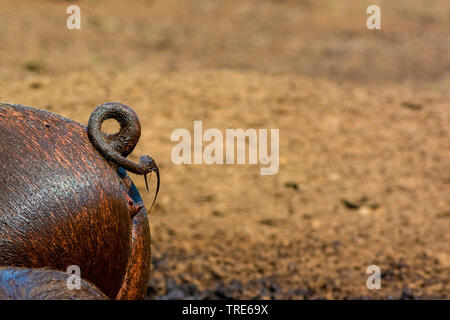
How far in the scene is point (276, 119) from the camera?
780 cm

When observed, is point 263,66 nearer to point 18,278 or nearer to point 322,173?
point 322,173

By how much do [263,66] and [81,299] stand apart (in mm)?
7912

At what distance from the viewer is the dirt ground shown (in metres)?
5.30

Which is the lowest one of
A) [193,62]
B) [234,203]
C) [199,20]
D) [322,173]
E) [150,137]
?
[234,203]

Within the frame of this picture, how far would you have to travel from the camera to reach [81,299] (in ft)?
7.55

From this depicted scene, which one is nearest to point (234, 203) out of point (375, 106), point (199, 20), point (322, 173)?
point (322, 173)

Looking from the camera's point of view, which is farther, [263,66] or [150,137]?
[263,66]

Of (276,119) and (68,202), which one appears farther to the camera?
(276,119)

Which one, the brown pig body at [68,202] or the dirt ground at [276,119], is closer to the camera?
the brown pig body at [68,202]

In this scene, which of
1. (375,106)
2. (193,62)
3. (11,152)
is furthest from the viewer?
(193,62)

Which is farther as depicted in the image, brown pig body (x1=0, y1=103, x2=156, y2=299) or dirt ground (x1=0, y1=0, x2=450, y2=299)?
dirt ground (x1=0, y1=0, x2=450, y2=299)

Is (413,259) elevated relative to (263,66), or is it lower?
lower

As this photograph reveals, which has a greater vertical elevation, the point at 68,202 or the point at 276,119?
the point at 276,119

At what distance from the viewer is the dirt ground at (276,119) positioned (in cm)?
530
